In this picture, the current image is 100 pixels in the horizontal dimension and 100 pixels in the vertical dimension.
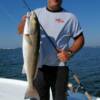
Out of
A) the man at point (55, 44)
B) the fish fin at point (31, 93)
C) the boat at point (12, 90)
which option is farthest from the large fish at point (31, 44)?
the boat at point (12, 90)

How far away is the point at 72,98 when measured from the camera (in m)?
7.18

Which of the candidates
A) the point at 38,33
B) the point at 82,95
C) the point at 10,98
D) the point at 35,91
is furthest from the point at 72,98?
the point at 38,33

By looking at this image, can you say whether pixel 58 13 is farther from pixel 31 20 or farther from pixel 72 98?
pixel 72 98

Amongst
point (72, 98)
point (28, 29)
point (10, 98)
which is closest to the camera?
point (28, 29)

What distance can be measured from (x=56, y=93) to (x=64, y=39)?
2.80 ft

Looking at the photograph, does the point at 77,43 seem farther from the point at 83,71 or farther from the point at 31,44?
the point at 83,71

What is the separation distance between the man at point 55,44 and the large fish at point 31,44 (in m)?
0.36

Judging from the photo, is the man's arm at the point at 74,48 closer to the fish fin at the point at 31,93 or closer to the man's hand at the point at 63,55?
the man's hand at the point at 63,55

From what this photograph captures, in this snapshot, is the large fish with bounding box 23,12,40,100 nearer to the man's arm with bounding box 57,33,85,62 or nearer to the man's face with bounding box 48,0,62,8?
the man's arm with bounding box 57,33,85,62

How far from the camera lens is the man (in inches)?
217

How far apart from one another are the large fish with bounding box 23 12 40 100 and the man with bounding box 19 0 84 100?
1.18 ft

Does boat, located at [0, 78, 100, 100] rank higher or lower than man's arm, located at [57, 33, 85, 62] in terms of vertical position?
lower

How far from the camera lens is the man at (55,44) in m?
5.51

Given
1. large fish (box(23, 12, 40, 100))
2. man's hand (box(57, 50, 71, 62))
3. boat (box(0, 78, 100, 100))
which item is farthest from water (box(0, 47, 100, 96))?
large fish (box(23, 12, 40, 100))
